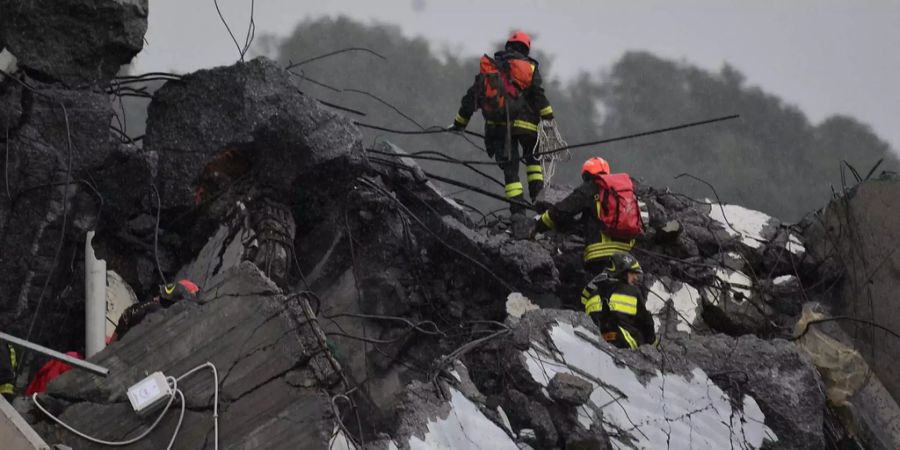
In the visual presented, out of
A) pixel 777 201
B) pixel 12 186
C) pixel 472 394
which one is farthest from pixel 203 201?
pixel 777 201

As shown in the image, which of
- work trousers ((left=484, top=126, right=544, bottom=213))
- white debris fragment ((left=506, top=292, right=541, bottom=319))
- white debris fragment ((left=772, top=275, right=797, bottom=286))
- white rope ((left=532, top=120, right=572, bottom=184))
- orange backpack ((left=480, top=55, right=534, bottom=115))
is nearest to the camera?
white debris fragment ((left=506, top=292, right=541, bottom=319))

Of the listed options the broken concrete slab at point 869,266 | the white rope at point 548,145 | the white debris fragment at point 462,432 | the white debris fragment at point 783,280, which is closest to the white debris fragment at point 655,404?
the white debris fragment at point 462,432

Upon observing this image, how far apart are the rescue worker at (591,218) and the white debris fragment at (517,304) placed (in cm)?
80

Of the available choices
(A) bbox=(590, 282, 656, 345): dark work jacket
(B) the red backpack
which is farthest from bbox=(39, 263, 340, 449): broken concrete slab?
(B) the red backpack

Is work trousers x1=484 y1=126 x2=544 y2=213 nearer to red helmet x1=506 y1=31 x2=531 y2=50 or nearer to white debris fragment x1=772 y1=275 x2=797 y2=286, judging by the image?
red helmet x1=506 y1=31 x2=531 y2=50

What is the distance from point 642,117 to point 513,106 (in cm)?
2144

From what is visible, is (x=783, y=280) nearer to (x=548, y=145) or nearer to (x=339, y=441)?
(x=548, y=145)

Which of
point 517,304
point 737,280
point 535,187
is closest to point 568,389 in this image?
point 517,304

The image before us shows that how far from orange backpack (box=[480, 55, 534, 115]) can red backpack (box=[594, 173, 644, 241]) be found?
6.74 feet

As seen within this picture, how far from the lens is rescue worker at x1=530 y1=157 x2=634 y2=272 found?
9.70m

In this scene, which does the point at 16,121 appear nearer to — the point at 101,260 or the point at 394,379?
the point at 101,260

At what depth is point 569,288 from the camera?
10.1 m

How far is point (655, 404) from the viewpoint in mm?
7223

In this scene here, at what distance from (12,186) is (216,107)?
1382 millimetres
